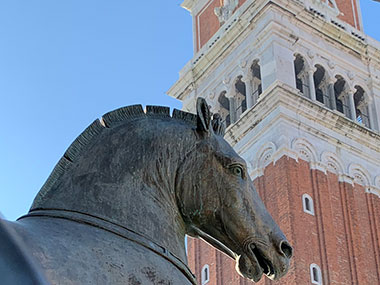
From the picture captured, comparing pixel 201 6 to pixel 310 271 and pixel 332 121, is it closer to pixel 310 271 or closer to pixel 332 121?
pixel 332 121

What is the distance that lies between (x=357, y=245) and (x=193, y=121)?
2324 cm

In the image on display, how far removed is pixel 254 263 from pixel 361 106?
27519 mm

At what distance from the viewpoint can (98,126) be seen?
2.97 meters

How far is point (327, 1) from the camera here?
103 ft

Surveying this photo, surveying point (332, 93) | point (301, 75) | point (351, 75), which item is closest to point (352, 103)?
point (332, 93)

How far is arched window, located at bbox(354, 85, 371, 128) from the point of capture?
29.7m

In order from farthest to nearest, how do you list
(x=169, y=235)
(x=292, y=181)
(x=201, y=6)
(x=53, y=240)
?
(x=201, y=6), (x=292, y=181), (x=169, y=235), (x=53, y=240)

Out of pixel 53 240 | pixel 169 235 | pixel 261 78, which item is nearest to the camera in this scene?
pixel 53 240

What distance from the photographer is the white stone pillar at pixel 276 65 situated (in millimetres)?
27188

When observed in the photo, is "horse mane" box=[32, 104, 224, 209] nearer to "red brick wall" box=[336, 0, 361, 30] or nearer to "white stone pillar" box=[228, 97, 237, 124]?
"white stone pillar" box=[228, 97, 237, 124]

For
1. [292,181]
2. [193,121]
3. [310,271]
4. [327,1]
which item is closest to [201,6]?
[327,1]

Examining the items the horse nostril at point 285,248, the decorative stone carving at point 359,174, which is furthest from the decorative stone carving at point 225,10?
the horse nostril at point 285,248

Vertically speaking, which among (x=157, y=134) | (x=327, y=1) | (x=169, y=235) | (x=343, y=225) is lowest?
(x=169, y=235)

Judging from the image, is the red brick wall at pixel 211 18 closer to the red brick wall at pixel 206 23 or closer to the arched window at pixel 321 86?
the red brick wall at pixel 206 23
